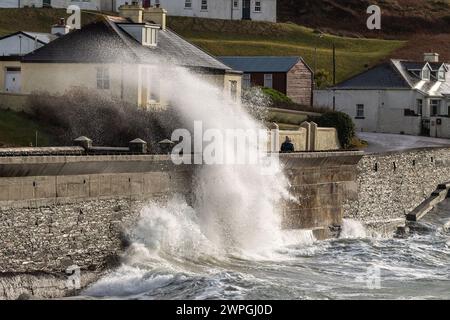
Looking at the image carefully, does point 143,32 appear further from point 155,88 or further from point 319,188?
point 319,188

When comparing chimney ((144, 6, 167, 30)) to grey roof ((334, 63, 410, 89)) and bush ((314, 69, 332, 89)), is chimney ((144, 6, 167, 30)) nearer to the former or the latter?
grey roof ((334, 63, 410, 89))

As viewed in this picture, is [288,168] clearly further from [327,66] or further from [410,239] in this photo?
[327,66]

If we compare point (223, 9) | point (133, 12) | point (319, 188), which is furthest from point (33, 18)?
point (319, 188)

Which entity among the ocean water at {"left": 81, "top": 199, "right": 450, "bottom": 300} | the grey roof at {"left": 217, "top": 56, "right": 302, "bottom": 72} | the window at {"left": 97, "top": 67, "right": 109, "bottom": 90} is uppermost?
the grey roof at {"left": 217, "top": 56, "right": 302, "bottom": 72}

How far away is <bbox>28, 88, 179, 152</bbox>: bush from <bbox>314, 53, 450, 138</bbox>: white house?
2723 centimetres

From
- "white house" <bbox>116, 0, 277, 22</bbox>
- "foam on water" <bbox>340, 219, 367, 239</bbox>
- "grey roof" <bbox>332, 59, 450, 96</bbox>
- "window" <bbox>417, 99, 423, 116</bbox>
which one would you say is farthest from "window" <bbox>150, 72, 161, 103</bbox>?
"white house" <bbox>116, 0, 277, 22</bbox>

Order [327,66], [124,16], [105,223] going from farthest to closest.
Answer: [327,66], [124,16], [105,223]

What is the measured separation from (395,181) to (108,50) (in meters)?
11.8

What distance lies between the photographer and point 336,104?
72938mm

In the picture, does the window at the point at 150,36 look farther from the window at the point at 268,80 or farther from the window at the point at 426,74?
the window at the point at 426,74

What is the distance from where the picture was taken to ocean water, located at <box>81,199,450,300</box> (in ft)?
99.9

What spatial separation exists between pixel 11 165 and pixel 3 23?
4844cm

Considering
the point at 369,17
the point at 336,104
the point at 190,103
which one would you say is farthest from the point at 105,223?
the point at 369,17

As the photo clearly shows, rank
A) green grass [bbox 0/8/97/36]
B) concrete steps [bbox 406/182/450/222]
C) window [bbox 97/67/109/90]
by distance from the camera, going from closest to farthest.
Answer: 1. window [bbox 97/67/109/90]
2. concrete steps [bbox 406/182/450/222]
3. green grass [bbox 0/8/97/36]
